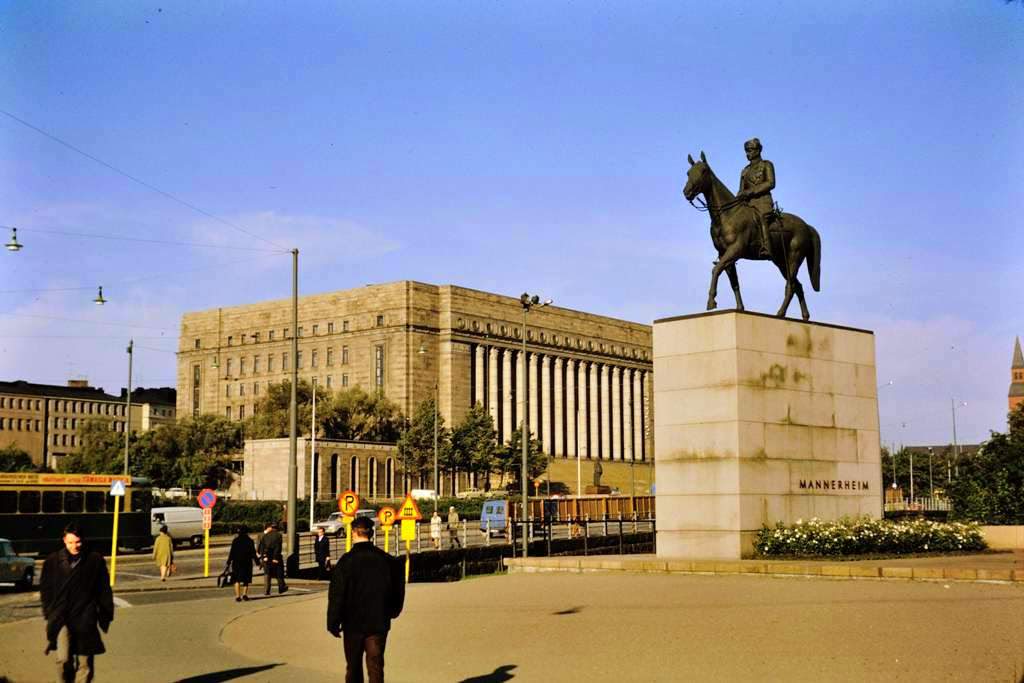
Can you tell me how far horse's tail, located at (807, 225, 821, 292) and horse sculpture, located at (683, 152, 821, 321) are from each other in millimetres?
765

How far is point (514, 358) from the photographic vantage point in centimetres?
14338

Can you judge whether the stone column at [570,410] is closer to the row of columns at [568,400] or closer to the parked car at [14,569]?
the row of columns at [568,400]

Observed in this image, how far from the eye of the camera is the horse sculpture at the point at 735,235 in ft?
93.0

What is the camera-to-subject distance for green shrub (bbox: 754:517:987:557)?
25906mm

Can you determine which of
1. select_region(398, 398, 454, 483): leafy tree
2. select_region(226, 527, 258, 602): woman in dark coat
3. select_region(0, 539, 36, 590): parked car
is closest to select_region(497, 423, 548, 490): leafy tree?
select_region(398, 398, 454, 483): leafy tree

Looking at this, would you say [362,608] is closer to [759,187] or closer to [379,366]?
[759,187]

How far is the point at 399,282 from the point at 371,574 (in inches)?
4748

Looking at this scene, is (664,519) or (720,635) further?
(664,519)

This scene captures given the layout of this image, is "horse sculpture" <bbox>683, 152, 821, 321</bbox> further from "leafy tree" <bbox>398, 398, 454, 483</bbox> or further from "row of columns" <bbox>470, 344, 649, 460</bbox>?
"row of columns" <bbox>470, 344, 649, 460</bbox>

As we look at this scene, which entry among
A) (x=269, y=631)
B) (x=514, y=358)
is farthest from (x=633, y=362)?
(x=269, y=631)

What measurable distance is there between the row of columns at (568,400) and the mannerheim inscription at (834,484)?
4192 inches

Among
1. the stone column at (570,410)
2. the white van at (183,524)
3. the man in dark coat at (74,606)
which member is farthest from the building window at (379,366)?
the man in dark coat at (74,606)

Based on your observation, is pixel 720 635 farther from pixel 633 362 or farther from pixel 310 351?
pixel 633 362

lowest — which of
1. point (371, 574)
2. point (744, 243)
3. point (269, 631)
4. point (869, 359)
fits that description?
point (269, 631)
